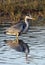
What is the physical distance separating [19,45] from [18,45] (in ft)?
0.10

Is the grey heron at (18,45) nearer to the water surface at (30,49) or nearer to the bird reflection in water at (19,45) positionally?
the bird reflection in water at (19,45)

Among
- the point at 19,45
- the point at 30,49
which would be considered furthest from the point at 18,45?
the point at 30,49

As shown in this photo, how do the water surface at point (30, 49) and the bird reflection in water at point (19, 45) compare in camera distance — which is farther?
the bird reflection in water at point (19, 45)

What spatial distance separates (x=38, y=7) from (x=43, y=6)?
34cm

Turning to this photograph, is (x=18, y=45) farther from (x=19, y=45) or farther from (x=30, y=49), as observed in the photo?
(x=30, y=49)

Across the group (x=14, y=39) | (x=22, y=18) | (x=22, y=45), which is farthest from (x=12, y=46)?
(x=22, y=18)

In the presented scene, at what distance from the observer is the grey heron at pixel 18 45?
37.4 ft

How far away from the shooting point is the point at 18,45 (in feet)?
39.9

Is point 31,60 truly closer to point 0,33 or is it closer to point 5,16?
point 0,33

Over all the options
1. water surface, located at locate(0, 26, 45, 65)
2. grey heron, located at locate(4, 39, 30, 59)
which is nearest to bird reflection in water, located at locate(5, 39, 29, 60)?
grey heron, located at locate(4, 39, 30, 59)

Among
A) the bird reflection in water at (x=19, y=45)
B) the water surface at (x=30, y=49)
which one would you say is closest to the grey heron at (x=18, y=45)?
the bird reflection in water at (x=19, y=45)

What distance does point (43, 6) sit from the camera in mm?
19578

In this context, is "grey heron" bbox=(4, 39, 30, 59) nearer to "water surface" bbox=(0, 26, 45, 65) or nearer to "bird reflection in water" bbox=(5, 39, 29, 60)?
"bird reflection in water" bbox=(5, 39, 29, 60)

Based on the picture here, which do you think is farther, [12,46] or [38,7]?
[38,7]
